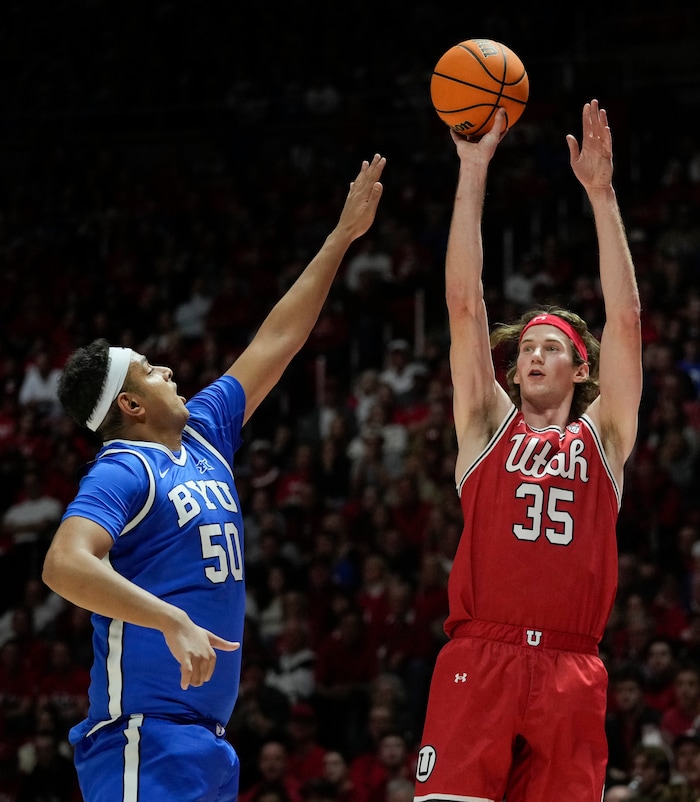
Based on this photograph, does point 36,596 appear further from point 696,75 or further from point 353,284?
point 696,75

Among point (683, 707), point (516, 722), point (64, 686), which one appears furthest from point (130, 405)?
point (64, 686)

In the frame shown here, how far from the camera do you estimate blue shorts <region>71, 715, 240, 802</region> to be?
4.11m

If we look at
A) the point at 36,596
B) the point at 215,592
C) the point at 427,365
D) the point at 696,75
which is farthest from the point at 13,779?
the point at 696,75

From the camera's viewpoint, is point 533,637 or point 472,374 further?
point 472,374

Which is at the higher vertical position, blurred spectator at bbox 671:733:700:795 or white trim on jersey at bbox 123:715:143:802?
white trim on jersey at bbox 123:715:143:802

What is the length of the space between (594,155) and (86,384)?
6.59 ft

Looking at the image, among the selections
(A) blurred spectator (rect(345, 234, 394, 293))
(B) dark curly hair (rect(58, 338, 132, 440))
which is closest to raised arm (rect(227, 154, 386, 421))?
(B) dark curly hair (rect(58, 338, 132, 440))

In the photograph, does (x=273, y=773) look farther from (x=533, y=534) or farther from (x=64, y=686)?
(x=533, y=534)

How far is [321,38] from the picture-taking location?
18172 mm

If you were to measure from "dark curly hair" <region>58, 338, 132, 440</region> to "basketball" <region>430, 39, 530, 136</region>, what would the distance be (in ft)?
5.66

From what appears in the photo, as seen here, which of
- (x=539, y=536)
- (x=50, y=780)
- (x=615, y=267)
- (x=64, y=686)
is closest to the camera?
(x=539, y=536)

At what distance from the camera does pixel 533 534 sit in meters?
4.52

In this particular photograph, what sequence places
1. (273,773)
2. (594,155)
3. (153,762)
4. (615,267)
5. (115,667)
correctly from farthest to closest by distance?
(273,773) < (594,155) < (615,267) < (115,667) < (153,762)

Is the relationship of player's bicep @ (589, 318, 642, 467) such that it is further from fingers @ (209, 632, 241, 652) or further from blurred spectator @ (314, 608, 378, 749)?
blurred spectator @ (314, 608, 378, 749)
